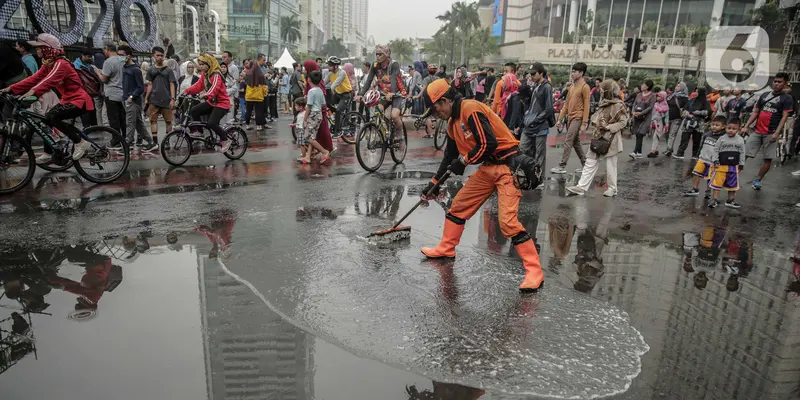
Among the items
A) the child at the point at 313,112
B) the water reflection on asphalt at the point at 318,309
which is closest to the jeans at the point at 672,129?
the water reflection on asphalt at the point at 318,309

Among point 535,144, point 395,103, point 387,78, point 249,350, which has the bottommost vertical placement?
point 249,350

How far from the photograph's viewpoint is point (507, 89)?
10867 mm

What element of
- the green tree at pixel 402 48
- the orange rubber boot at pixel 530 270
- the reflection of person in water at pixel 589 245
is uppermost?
the green tree at pixel 402 48

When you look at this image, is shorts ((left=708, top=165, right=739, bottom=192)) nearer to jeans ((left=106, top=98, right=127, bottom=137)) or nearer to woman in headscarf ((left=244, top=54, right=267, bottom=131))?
woman in headscarf ((left=244, top=54, right=267, bottom=131))

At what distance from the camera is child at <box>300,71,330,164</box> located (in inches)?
380

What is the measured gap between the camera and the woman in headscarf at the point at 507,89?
10.6 meters

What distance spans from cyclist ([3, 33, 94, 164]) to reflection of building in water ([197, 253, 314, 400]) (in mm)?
4798

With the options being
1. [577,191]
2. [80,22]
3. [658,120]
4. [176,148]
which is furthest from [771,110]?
[80,22]

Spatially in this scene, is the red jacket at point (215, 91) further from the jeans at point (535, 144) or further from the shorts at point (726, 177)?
the shorts at point (726, 177)

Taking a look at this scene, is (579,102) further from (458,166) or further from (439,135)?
(458,166)

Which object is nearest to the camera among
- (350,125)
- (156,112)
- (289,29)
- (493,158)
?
(493,158)

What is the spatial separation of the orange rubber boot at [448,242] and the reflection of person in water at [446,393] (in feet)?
7.14

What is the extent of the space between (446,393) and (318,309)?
1.37 m

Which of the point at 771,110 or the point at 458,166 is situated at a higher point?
the point at 771,110
